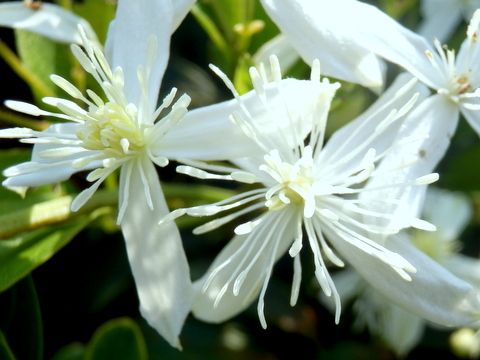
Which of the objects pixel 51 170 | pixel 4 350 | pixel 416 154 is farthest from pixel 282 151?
pixel 4 350

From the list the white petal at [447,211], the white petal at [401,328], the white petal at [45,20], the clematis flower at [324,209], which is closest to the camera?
the clematis flower at [324,209]

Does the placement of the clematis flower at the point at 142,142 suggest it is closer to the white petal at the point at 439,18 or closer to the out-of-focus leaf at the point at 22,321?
the out-of-focus leaf at the point at 22,321

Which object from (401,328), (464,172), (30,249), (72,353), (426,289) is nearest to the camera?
(426,289)

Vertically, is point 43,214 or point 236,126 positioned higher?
point 236,126

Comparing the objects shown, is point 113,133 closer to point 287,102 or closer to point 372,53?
point 287,102

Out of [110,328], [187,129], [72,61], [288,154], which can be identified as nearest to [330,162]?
[288,154]

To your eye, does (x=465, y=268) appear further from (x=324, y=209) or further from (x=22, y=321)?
(x=22, y=321)

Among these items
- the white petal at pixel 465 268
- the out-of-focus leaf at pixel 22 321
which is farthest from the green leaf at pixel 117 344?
the white petal at pixel 465 268
